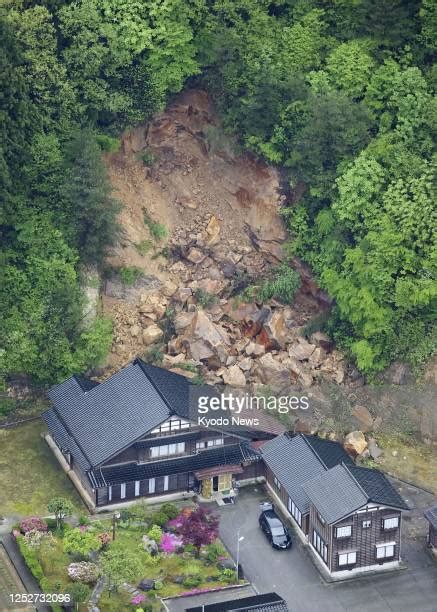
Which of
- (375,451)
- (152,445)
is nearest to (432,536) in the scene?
(375,451)

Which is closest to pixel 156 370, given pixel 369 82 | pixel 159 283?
pixel 159 283

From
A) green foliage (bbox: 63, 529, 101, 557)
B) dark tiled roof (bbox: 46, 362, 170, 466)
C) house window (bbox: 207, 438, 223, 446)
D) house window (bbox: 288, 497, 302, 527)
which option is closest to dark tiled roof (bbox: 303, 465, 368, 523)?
house window (bbox: 288, 497, 302, 527)

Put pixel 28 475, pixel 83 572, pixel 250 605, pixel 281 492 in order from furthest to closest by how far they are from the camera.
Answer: pixel 28 475 → pixel 281 492 → pixel 83 572 → pixel 250 605

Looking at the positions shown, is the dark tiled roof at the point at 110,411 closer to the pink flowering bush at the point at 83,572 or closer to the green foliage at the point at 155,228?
the pink flowering bush at the point at 83,572

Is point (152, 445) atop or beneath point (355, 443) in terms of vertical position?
Answer: atop

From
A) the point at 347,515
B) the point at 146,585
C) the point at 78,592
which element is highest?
the point at 347,515

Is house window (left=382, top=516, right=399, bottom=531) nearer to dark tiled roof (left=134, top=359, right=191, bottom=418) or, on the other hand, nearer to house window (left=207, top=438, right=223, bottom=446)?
house window (left=207, top=438, right=223, bottom=446)

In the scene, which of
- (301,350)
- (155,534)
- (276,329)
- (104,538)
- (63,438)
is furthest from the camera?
(276,329)

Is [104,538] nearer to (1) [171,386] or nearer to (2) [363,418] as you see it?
(1) [171,386]
